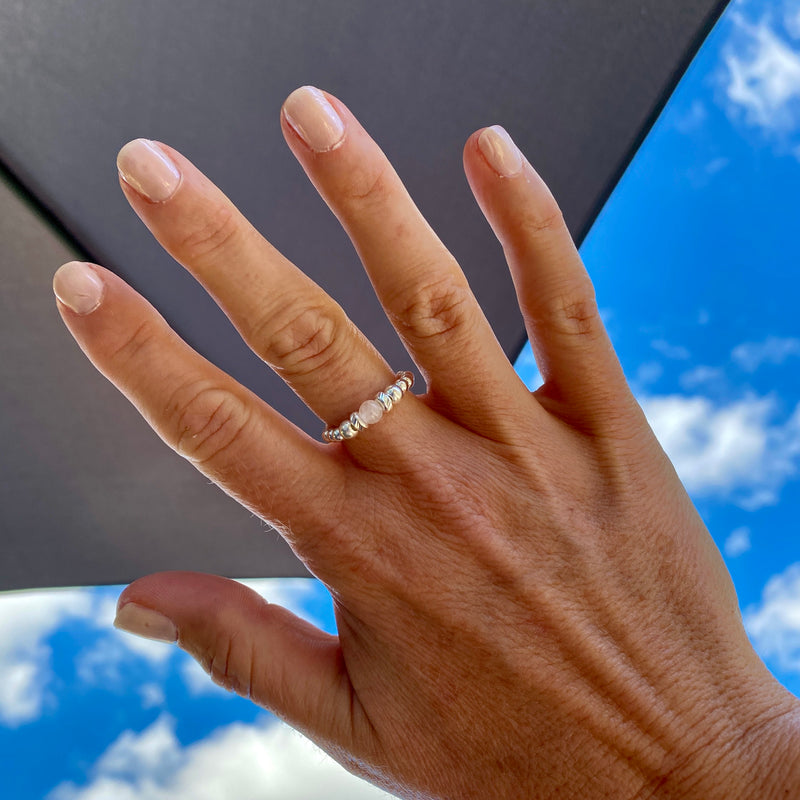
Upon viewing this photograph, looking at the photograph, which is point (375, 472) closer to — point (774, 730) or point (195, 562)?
point (774, 730)

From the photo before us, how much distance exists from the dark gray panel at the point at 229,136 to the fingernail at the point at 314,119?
0.55 metres

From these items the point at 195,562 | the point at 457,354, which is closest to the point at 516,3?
the point at 457,354

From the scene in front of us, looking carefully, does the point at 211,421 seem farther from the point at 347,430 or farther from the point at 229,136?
the point at 229,136

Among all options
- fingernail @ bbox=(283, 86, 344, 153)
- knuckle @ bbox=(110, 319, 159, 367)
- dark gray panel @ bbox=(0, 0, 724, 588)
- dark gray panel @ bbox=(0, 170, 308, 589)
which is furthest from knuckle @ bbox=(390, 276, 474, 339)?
dark gray panel @ bbox=(0, 170, 308, 589)

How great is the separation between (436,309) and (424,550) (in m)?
0.34

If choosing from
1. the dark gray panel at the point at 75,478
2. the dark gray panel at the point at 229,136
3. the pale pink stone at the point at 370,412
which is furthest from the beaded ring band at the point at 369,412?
the dark gray panel at the point at 75,478

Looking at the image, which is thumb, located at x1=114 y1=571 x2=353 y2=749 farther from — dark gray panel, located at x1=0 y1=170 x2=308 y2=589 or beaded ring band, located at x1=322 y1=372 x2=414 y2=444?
dark gray panel, located at x1=0 y1=170 x2=308 y2=589

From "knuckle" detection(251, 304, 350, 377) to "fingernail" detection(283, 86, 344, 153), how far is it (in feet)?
0.69

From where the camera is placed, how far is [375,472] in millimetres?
931

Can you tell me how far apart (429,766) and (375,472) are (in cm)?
37

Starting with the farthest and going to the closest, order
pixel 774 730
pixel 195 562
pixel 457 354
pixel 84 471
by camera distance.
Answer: pixel 195 562, pixel 84 471, pixel 457 354, pixel 774 730

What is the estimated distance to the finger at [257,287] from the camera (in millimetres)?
838

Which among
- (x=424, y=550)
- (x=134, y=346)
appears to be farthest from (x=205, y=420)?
(x=424, y=550)

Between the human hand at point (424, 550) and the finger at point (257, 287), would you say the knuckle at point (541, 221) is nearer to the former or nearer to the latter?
the human hand at point (424, 550)
